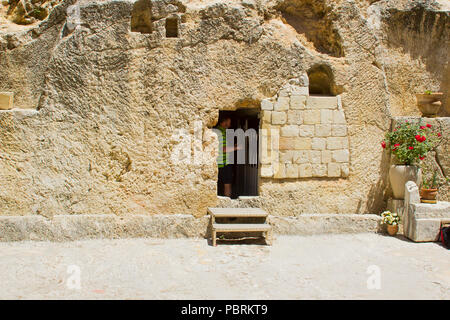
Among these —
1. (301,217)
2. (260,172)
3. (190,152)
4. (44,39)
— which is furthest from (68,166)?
(301,217)

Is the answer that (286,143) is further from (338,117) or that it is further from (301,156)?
(338,117)

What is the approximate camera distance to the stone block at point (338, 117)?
667 cm

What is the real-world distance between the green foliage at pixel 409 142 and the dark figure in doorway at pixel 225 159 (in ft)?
8.44

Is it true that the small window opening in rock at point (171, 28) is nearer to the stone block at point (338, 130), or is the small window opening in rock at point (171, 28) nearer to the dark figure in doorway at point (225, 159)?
the dark figure in doorway at point (225, 159)

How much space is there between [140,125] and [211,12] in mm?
2041

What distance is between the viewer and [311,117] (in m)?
6.62

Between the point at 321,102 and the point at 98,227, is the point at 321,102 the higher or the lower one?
the higher one

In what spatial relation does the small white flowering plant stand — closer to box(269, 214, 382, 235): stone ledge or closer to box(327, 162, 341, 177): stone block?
box(269, 214, 382, 235): stone ledge

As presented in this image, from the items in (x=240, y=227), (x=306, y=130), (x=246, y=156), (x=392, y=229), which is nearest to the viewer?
(x=240, y=227)

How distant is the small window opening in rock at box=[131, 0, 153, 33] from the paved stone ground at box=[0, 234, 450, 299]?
331 cm

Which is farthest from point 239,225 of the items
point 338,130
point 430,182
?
point 430,182

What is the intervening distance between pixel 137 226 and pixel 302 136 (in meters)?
2.91

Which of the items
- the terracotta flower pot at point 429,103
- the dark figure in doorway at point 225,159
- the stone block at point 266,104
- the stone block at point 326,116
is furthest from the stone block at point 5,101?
the terracotta flower pot at point 429,103
